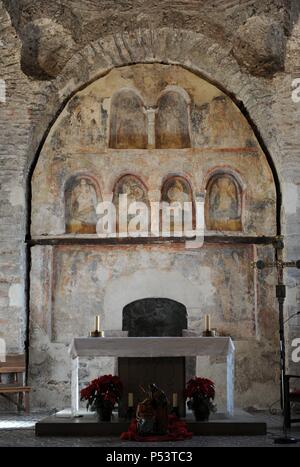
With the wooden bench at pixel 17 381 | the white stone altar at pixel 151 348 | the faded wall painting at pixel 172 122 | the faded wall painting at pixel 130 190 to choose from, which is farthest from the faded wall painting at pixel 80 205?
the white stone altar at pixel 151 348

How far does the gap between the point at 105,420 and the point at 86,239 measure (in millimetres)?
4554

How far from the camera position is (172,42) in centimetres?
1340

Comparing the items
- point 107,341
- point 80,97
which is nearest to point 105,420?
point 107,341

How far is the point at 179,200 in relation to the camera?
13695 mm

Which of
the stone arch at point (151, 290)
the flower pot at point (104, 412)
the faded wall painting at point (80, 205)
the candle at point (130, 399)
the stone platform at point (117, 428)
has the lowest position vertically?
the stone platform at point (117, 428)

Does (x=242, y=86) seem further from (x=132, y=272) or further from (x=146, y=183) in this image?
(x=132, y=272)

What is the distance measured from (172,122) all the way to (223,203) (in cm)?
173

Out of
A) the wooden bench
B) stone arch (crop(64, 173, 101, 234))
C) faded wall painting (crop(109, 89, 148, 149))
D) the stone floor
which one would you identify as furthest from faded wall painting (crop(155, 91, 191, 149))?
the stone floor

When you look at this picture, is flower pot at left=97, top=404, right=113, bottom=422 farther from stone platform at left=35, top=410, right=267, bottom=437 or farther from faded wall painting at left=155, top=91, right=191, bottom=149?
faded wall painting at left=155, top=91, right=191, bottom=149

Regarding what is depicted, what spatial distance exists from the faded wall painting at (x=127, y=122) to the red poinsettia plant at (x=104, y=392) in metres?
5.43

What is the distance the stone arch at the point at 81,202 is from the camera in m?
13.7

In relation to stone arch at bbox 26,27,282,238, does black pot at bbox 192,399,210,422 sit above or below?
below

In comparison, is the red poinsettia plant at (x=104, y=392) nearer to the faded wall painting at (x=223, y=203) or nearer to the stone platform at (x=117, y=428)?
the stone platform at (x=117, y=428)

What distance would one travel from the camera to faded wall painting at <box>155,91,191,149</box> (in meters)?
13.9
